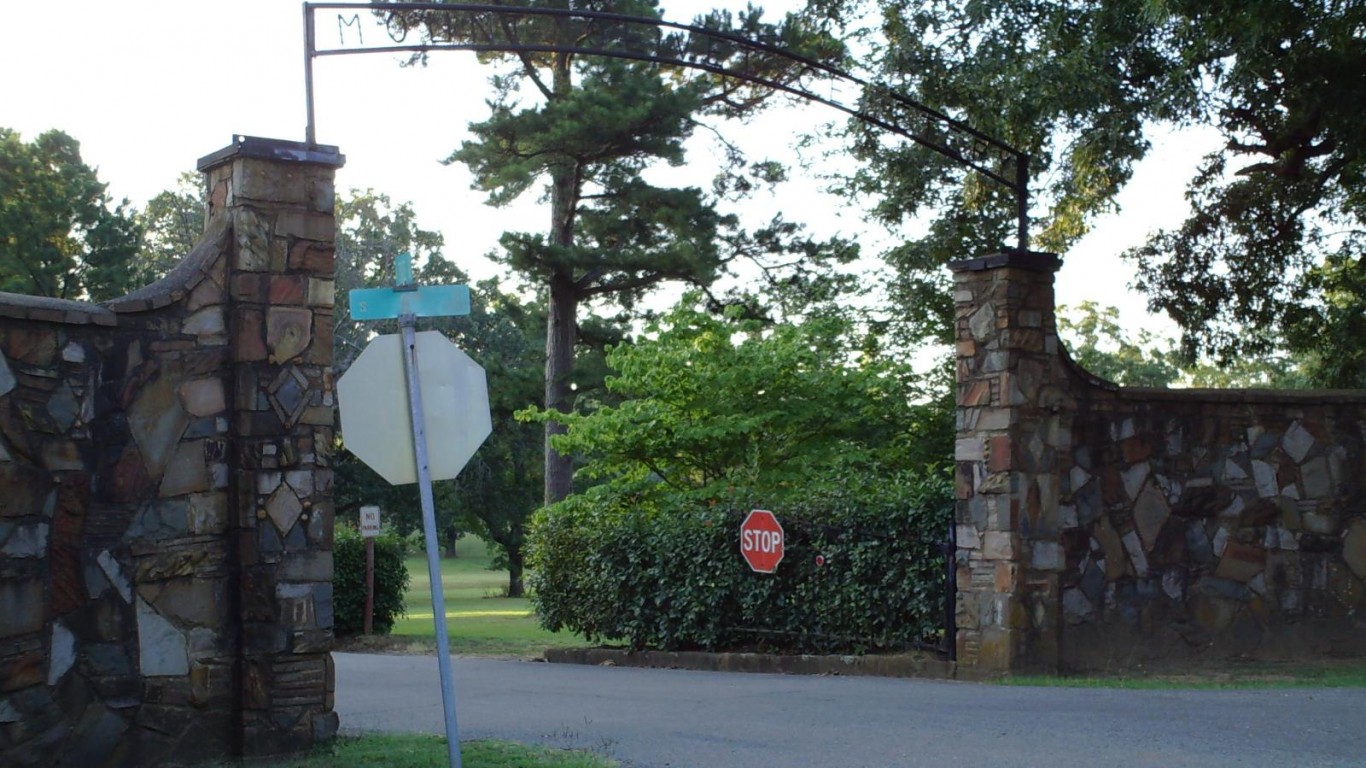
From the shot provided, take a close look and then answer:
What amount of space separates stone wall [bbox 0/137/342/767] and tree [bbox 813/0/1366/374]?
10410 mm

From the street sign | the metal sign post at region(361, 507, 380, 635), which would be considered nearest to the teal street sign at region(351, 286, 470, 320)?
the street sign

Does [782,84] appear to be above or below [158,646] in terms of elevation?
above

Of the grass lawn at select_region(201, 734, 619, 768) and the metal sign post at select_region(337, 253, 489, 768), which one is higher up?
the metal sign post at select_region(337, 253, 489, 768)

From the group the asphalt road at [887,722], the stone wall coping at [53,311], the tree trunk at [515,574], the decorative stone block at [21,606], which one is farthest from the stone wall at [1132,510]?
the tree trunk at [515,574]

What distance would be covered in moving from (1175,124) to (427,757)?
13627 millimetres

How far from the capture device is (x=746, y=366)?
72.4ft

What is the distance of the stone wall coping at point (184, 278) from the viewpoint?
350 inches

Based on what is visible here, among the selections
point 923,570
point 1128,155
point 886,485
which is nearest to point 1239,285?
point 1128,155

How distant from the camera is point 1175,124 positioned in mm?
18594

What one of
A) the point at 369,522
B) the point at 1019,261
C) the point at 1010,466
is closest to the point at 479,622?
the point at 369,522

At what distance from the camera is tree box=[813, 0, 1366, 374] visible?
17.5 metres

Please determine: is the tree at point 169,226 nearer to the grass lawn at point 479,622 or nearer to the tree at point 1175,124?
the grass lawn at point 479,622

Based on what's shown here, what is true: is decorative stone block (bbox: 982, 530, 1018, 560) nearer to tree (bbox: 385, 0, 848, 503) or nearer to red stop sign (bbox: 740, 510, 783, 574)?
red stop sign (bbox: 740, 510, 783, 574)

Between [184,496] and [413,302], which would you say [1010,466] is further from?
[184,496]
